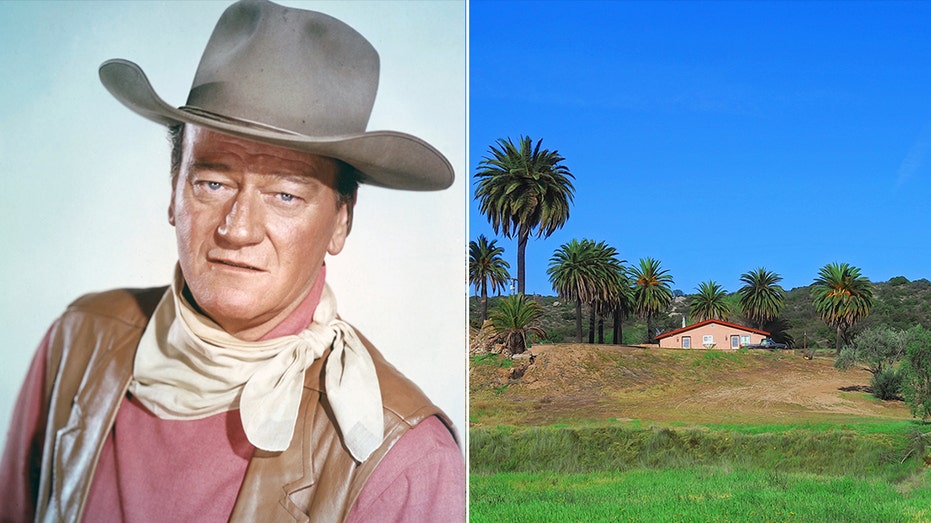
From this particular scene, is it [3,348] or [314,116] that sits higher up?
[314,116]

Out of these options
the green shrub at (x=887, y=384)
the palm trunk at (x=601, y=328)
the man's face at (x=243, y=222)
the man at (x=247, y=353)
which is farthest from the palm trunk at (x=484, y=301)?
the man's face at (x=243, y=222)

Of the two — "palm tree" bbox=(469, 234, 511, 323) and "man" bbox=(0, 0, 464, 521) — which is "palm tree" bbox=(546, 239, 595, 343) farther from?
"man" bbox=(0, 0, 464, 521)

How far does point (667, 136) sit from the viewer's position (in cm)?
1338

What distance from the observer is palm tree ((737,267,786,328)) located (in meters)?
12.9

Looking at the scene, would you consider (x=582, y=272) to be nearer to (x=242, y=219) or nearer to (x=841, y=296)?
(x=841, y=296)

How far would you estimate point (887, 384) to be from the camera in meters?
11.1

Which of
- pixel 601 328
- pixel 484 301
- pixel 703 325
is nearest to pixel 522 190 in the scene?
pixel 484 301

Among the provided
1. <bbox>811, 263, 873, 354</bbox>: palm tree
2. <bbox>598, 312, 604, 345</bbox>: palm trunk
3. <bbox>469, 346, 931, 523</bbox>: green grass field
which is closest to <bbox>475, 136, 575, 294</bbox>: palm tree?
<bbox>598, 312, 604, 345</bbox>: palm trunk

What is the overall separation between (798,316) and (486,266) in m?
4.33

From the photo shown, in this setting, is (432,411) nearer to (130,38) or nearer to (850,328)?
(130,38)

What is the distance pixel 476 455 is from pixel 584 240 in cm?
380

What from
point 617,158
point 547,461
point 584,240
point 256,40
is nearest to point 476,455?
point 547,461

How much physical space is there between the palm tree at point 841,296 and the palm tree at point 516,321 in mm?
3800

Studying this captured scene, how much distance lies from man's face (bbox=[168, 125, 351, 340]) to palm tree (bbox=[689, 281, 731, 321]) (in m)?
10.3
